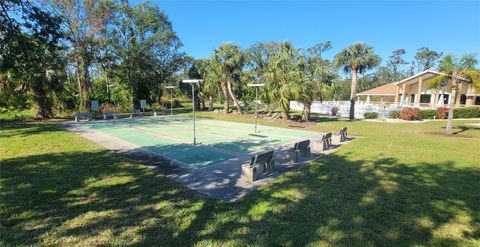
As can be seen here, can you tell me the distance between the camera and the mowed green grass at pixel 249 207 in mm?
3709

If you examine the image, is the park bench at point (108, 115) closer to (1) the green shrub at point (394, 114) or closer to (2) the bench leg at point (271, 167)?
(2) the bench leg at point (271, 167)

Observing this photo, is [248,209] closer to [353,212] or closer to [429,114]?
[353,212]

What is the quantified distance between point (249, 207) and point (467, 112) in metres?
30.3

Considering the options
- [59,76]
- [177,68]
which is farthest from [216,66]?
[59,76]

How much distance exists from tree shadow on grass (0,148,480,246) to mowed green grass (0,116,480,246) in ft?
0.06

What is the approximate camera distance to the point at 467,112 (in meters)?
25.0

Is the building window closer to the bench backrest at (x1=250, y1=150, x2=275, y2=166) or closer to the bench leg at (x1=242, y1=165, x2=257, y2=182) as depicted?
the bench backrest at (x1=250, y1=150, x2=275, y2=166)

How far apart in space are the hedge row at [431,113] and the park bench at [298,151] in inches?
769

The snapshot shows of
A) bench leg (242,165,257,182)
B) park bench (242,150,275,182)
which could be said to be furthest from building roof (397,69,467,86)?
bench leg (242,165,257,182)

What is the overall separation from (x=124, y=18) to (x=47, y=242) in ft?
98.0

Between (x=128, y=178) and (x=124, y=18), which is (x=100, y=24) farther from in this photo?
(x=128, y=178)

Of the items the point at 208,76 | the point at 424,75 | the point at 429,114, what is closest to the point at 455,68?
the point at 429,114

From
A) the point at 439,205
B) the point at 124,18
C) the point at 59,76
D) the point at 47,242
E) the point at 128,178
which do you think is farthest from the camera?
the point at 124,18

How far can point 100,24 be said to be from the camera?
2473 cm
